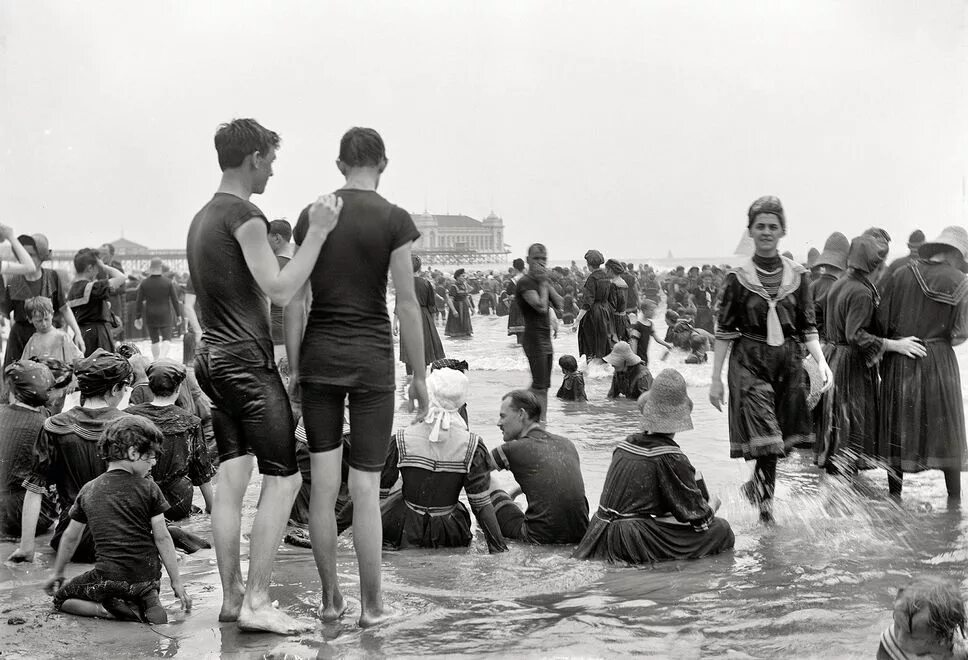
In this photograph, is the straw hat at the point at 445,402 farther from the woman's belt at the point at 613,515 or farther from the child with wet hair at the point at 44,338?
the child with wet hair at the point at 44,338

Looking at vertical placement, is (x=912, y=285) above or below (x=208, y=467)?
above

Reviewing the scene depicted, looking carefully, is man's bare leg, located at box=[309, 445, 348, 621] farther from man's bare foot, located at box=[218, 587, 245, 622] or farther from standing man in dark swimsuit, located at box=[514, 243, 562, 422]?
standing man in dark swimsuit, located at box=[514, 243, 562, 422]

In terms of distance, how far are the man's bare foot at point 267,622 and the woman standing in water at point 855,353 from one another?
4367mm

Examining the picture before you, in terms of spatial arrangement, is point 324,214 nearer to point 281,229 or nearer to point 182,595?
point 182,595

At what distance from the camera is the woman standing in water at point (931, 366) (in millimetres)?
6512

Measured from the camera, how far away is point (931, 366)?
6.60m

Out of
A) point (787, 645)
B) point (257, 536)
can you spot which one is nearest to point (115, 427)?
point (257, 536)

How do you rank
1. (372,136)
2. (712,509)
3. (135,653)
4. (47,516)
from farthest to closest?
(47,516)
(712,509)
(372,136)
(135,653)

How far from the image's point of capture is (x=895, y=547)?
5512 millimetres

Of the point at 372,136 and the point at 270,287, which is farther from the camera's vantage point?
the point at 372,136

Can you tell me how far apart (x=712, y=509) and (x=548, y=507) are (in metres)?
0.86

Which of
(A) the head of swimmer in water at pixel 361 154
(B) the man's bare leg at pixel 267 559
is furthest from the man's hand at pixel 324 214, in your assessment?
(B) the man's bare leg at pixel 267 559

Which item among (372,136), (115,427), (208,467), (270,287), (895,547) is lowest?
(895,547)

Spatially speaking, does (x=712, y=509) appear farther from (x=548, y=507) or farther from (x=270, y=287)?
(x=270, y=287)
